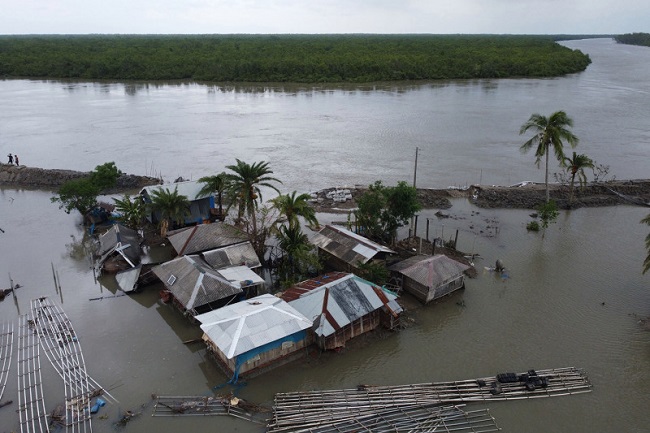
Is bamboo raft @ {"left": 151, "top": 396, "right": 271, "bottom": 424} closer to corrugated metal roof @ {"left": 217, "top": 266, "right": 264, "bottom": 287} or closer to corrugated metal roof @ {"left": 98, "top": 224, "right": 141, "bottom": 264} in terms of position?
corrugated metal roof @ {"left": 217, "top": 266, "right": 264, "bottom": 287}

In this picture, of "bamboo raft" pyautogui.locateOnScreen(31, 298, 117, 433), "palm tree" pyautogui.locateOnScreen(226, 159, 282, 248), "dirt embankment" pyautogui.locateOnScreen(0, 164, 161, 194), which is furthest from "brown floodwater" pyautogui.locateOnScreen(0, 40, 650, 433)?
"palm tree" pyautogui.locateOnScreen(226, 159, 282, 248)

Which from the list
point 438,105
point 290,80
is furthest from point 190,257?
point 290,80

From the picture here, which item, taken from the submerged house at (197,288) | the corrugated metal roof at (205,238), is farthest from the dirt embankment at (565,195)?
the submerged house at (197,288)

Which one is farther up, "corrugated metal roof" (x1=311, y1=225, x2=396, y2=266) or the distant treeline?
the distant treeline

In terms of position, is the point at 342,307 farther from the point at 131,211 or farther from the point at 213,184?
the point at 131,211

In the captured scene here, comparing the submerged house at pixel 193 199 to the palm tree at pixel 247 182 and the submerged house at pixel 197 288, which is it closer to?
the palm tree at pixel 247 182

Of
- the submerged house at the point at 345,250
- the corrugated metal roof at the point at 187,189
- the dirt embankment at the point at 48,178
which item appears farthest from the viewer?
the dirt embankment at the point at 48,178
